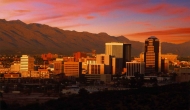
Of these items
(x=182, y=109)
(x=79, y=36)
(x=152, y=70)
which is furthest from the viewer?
(x=152, y=70)

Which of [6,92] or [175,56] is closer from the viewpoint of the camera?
[6,92]

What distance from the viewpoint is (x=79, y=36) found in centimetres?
1132

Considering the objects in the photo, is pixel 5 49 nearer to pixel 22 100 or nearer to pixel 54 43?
pixel 54 43

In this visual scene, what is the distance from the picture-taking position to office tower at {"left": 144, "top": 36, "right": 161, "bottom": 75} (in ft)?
43.8

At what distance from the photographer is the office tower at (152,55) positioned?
43.8 ft

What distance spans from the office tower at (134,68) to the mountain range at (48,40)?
1.87 ft

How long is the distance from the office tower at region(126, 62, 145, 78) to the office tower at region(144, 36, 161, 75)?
0.19 m

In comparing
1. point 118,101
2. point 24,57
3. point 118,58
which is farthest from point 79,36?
point 118,101

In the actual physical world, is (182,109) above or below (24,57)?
below

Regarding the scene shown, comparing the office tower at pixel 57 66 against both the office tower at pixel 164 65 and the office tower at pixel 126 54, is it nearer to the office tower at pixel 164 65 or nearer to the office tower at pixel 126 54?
the office tower at pixel 126 54

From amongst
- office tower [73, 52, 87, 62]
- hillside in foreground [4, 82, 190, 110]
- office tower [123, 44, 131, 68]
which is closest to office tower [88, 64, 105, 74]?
office tower [73, 52, 87, 62]

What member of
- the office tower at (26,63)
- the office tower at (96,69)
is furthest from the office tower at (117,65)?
the office tower at (26,63)

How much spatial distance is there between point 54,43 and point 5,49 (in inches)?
79.9

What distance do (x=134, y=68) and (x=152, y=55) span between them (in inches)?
113
